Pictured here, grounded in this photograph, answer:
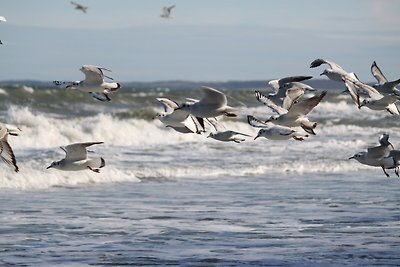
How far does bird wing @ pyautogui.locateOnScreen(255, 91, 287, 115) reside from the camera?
11673 millimetres

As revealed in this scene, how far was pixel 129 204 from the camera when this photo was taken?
14242 mm

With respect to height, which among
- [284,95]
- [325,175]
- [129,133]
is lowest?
[284,95]

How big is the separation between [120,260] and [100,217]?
8.95 feet

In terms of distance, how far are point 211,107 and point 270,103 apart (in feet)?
5.18

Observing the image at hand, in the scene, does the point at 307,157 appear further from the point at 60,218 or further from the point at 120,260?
the point at 120,260

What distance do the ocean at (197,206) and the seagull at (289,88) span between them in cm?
158

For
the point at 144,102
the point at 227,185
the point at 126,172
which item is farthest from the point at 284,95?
the point at 144,102

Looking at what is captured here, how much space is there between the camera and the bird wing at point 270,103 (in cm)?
1167

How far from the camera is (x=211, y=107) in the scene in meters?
10.7

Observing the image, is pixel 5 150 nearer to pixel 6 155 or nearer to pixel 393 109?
pixel 6 155

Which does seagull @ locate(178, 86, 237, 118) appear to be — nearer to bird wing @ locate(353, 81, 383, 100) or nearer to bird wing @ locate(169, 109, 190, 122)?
bird wing @ locate(169, 109, 190, 122)

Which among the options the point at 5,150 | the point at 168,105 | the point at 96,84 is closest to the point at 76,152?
the point at 96,84

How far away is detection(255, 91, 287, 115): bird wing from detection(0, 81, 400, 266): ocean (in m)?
1.43

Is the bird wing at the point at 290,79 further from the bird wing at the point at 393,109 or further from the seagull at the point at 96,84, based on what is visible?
the seagull at the point at 96,84
